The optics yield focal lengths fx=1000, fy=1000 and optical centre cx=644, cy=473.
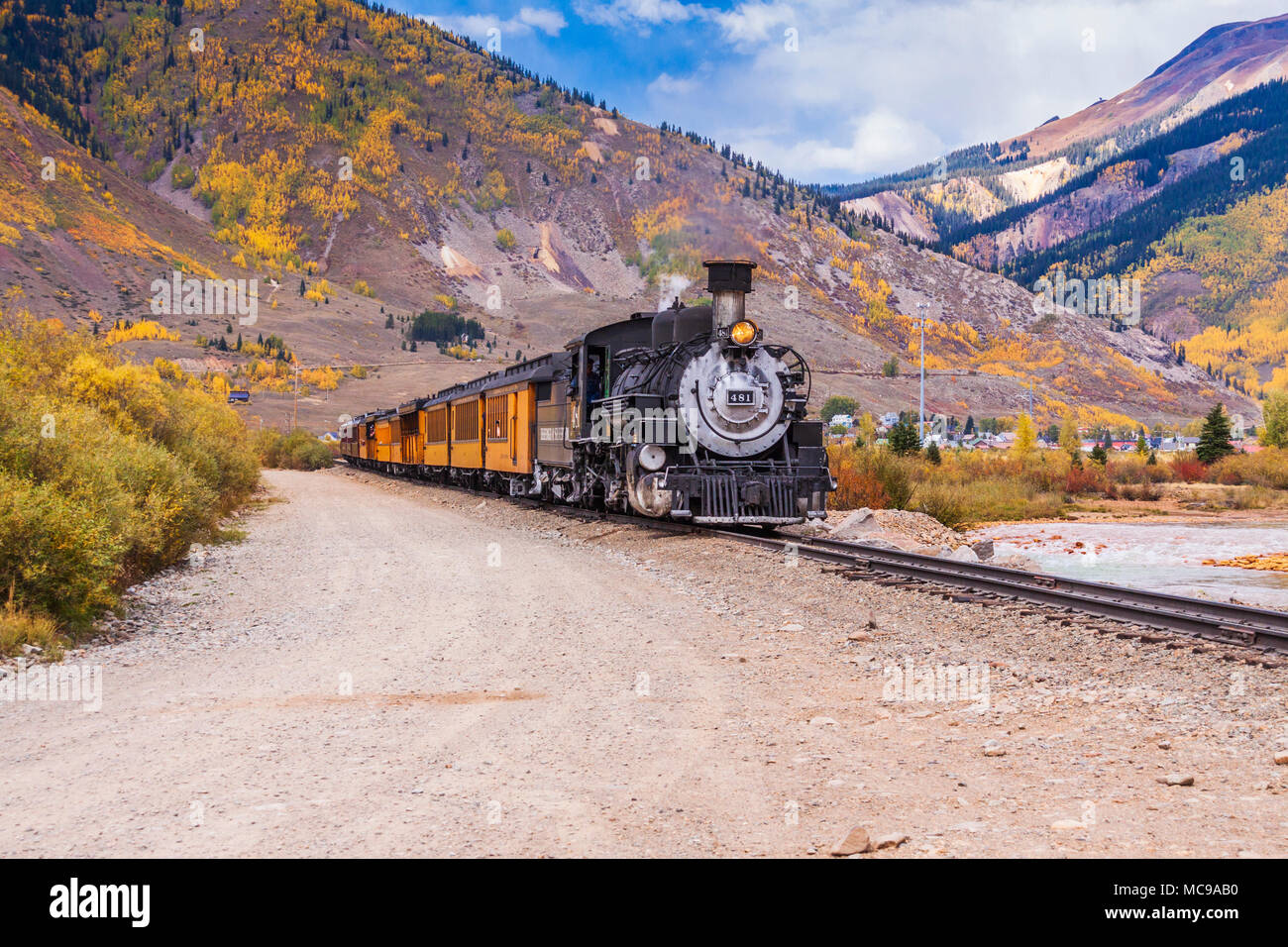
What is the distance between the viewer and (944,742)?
6.69 metres

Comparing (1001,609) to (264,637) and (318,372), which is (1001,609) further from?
(318,372)

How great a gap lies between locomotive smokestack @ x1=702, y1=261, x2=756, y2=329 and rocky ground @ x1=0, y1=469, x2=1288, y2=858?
7922 millimetres

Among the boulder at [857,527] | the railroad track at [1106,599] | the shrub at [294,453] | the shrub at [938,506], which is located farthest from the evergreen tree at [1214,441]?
the shrub at [294,453]

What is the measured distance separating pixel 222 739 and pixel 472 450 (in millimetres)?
29260

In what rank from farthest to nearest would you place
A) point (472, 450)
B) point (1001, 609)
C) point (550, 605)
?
point (472, 450) < point (550, 605) < point (1001, 609)

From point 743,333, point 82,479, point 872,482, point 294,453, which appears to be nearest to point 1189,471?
point 872,482

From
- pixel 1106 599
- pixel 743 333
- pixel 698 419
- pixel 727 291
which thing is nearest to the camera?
pixel 1106 599

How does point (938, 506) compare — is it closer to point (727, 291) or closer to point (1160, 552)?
point (1160, 552)

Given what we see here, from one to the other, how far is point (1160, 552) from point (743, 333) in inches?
599

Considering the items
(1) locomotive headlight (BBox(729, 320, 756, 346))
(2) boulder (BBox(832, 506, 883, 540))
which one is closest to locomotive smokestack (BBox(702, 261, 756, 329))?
(1) locomotive headlight (BBox(729, 320, 756, 346))

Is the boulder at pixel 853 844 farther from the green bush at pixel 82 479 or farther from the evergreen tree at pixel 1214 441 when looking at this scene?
the evergreen tree at pixel 1214 441

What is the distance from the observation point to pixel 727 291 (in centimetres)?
Result: 1972

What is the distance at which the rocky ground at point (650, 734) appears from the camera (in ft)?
16.3
